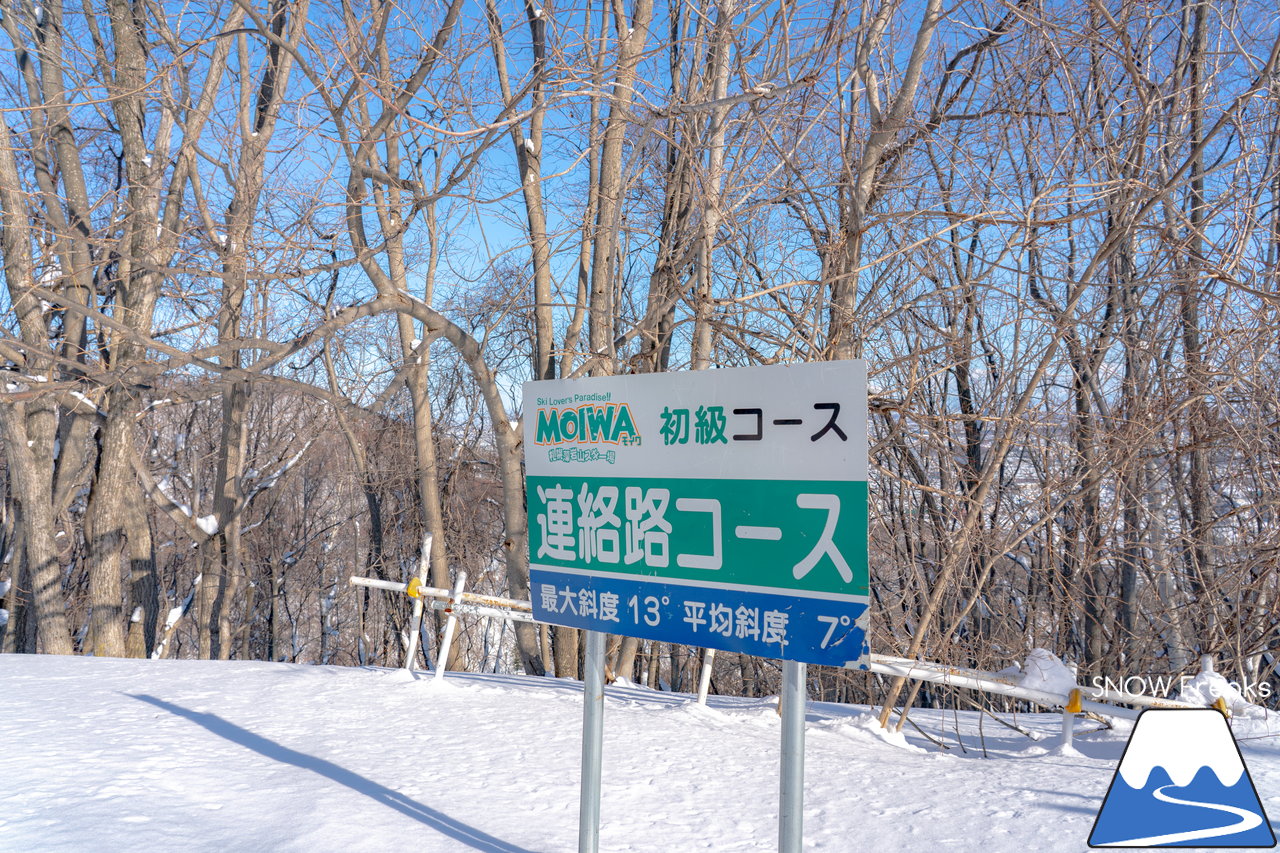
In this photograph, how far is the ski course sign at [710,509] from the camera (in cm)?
222

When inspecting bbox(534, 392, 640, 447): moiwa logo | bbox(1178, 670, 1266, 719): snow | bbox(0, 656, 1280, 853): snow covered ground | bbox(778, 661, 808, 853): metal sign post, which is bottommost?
bbox(0, 656, 1280, 853): snow covered ground

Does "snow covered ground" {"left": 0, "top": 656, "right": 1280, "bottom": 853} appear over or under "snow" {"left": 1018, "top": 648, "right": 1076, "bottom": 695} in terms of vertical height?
under

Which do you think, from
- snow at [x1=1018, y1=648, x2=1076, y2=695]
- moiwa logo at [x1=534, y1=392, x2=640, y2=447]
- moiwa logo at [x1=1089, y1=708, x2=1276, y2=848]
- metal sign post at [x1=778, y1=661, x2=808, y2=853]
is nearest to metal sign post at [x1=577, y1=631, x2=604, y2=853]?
moiwa logo at [x1=534, y1=392, x2=640, y2=447]

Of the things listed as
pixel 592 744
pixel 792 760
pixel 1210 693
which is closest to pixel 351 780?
pixel 592 744

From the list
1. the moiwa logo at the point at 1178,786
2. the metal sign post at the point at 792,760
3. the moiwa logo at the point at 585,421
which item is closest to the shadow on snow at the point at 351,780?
the metal sign post at the point at 792,760

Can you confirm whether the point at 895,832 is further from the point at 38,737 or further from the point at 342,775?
the point at 38,737

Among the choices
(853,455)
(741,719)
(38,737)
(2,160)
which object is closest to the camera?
(853,455)

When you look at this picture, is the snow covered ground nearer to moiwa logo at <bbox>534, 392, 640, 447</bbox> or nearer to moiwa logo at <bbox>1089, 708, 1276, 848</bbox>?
moiwa logo at <bbox>1089, 708, 1276, 848</bbox>

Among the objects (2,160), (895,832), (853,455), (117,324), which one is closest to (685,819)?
(895,832)

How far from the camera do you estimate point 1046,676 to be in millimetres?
5203

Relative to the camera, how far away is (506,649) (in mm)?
24688

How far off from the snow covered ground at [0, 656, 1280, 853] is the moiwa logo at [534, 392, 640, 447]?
1.70m

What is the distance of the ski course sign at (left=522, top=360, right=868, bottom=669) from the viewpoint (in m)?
2.22

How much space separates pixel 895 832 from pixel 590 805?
1566mm
